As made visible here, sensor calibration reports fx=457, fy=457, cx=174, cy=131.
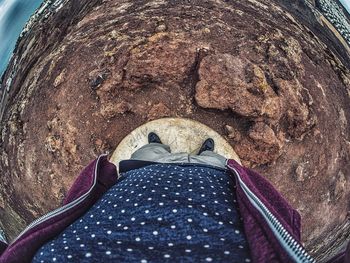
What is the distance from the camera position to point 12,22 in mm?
1560

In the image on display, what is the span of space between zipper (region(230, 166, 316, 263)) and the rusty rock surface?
3.89 ft

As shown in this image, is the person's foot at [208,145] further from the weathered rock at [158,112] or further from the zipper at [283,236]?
the zipper at [283,236]

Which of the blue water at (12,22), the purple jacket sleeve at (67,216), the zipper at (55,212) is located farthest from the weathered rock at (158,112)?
the zipper at (55,212)

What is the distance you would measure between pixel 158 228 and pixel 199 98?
1320mm

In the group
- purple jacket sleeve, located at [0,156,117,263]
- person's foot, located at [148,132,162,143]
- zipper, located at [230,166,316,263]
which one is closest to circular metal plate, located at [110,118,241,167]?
person's foot, located at [148,132,162,143]

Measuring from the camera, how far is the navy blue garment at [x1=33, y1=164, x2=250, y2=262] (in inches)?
25.9

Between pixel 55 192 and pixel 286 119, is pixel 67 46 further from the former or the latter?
pixel 286 119

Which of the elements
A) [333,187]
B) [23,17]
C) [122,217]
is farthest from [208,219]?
[333,187]

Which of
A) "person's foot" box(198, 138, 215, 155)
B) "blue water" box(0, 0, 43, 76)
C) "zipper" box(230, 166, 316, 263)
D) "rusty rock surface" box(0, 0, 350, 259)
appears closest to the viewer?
"zipper" box(230, 166, 316, 263)

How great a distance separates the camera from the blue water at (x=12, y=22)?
1511 millimetres

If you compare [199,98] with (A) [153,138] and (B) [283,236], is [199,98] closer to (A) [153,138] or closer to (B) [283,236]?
(A) [153,138]

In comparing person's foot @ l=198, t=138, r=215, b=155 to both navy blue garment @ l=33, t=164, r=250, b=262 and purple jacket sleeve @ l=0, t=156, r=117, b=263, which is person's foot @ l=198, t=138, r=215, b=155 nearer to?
purple jacket sleeve @ l=0, t=156, r=117, b=263

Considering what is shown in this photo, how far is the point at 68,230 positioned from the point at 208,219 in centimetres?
24

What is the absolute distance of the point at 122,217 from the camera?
752mm
